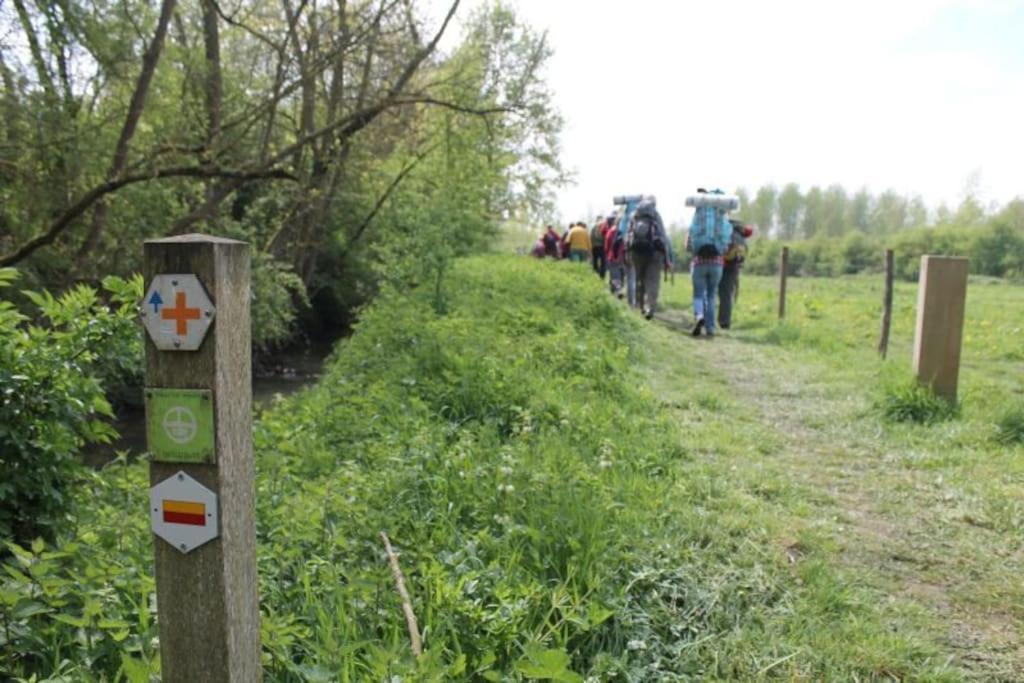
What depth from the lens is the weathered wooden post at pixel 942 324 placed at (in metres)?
5.91

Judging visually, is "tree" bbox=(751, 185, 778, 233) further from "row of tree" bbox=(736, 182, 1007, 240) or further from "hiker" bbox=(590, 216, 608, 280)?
"hiker" bbox=(590, 216, 608, 280)

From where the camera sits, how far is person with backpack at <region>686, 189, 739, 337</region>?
10750 millimetres

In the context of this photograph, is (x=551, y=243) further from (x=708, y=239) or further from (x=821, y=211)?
(x=821, y=211)

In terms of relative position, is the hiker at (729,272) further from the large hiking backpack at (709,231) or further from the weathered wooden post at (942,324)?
the weathered wooden post at (942,324)

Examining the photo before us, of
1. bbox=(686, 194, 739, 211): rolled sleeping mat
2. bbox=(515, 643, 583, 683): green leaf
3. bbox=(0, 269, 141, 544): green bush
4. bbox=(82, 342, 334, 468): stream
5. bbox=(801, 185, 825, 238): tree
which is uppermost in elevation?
bbox=(801, 185, 825, 238): tree

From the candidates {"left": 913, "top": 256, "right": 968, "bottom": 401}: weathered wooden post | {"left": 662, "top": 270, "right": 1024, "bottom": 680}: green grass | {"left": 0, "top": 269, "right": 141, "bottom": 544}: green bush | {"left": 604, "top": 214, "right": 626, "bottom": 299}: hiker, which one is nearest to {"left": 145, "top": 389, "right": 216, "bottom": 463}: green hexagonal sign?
{"left": 0, "top": 269, "right": 141, "bottom": 544}: green bush

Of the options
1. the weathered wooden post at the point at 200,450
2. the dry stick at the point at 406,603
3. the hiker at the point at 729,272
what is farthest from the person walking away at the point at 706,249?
the weathered wooden post at the point at 200,450

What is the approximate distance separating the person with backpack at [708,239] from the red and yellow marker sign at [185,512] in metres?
9.76

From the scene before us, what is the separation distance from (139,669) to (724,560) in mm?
2416

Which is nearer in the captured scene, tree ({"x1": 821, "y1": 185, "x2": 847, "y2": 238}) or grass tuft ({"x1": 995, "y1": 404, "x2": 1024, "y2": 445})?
grass tuft ({"x1": 995, "y1": 404, "x2": 1024, "y2": 445})

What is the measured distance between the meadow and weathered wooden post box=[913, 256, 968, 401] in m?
0.26

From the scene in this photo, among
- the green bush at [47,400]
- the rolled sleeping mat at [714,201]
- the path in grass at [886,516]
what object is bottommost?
the path in grass at [886,516]

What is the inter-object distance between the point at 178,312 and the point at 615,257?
47.8 ft

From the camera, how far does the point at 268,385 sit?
14.1 metres
